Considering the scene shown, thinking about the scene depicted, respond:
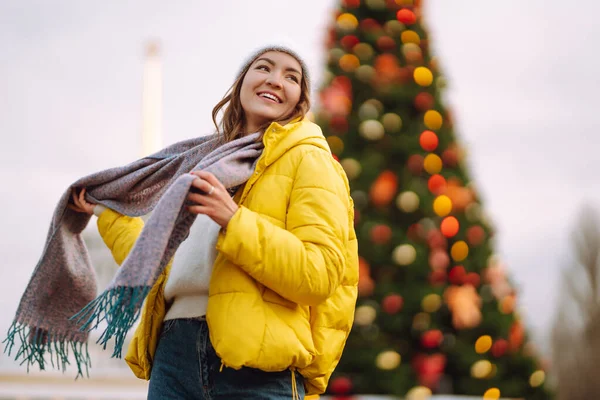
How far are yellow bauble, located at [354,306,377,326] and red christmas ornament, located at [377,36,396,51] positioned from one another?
203cm

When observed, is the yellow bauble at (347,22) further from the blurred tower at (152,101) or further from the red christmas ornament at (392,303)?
the blurred tower at (152,101)

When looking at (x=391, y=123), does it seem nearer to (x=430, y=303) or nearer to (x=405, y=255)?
(x=405, y=255)

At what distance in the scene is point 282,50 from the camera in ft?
5.48

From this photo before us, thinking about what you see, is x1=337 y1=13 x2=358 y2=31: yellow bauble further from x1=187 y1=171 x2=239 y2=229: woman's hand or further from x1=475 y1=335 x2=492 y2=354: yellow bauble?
x1=187 y1=171 x2=239 y2=229: woman's hand

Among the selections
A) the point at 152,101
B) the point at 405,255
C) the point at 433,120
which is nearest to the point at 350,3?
→ the point at 433,120

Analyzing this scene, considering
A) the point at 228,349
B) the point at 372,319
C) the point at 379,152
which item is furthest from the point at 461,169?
the point at 228,349

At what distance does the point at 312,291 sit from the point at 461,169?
4.06 metres

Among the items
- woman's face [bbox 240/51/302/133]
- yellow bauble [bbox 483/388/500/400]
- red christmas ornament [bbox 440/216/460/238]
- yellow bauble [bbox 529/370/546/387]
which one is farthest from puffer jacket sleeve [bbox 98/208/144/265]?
yellow bauble [bbox 529/370/546/387]

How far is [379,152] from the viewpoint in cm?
509

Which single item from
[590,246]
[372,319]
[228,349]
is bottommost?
[590,246]

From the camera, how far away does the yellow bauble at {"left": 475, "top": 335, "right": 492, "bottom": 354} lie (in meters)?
4.97

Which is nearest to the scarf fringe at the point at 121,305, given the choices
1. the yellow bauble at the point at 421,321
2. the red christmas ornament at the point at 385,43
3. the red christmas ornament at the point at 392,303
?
the red christmas ornament at the point at 392,303

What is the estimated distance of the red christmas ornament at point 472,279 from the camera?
5.04 meters

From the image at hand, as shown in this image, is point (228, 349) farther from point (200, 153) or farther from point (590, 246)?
point (590, 246)
